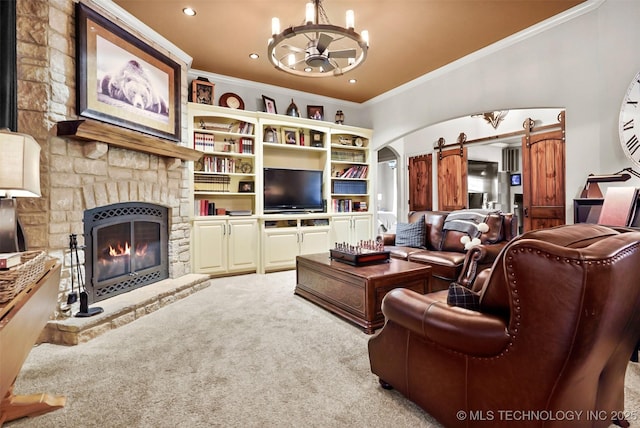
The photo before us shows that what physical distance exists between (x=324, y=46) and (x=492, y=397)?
2.78m

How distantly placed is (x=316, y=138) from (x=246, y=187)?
5.05ft

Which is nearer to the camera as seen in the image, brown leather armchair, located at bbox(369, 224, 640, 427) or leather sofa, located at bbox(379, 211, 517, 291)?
brown leather armchair, located at bbox(369, 224, 640, 427)

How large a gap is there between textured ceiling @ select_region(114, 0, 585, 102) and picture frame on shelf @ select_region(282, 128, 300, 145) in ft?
3.40

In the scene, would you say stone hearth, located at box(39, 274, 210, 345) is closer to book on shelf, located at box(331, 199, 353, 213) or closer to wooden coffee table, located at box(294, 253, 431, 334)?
wooden coffee table, located at box(294, 253, 431, 334)

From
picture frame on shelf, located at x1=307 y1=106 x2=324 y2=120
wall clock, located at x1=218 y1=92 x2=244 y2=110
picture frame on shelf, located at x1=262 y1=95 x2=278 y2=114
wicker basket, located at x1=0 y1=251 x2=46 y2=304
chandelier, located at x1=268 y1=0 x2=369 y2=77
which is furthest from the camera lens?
picture frame on shelf, located at x1=307 y1=106 x2=324 y2=120

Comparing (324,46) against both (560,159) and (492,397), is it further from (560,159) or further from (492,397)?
(560,159)

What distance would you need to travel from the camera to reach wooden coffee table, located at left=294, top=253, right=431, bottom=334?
261 cm

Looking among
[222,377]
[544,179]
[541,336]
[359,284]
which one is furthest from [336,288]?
[544,179]

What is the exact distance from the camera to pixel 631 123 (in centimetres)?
272

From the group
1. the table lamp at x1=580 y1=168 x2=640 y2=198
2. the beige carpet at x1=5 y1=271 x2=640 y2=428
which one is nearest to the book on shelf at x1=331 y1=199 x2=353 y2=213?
the beige carpet at x1=5 y1=271 x2=640 y2=428

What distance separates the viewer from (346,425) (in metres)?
1.50

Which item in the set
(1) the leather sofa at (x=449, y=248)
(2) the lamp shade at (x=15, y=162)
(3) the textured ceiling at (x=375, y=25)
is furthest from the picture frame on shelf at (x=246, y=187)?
(2) the lamp shade at (x=15, y=162)

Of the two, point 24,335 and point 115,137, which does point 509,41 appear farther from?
point 24,335

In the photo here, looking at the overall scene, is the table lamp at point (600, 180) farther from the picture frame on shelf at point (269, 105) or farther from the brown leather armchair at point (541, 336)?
the picture frame on shelf at point (269, 105)
